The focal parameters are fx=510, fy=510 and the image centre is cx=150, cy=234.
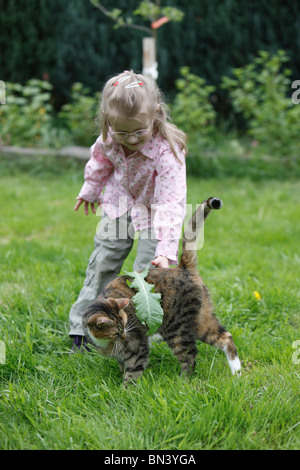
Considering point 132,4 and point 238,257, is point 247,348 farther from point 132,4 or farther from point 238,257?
point 132,4

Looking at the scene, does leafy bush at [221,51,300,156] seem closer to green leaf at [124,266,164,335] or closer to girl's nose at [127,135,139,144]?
girl's nose at [127,135,139,144]

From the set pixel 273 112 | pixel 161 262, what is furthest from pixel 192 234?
pixel 273 112

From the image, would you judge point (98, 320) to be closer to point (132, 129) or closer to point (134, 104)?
point (132, 129)

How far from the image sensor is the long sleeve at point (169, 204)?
9.12 ft

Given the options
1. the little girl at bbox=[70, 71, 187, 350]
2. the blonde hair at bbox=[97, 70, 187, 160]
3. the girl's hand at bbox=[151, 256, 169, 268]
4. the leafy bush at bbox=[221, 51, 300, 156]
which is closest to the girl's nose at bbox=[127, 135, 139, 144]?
the little girl at bbox=[70, 71, 187, 350]

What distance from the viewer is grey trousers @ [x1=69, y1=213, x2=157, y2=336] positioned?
3172mm

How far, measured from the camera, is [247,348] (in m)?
2.82

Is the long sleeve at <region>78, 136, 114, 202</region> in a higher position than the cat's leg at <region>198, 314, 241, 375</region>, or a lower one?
higher

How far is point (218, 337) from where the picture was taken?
2713 mm

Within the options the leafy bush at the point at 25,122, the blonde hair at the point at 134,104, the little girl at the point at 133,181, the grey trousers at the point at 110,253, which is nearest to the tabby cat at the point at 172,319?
the little girl at the point at 133,181

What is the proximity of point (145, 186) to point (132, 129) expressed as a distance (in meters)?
0.43

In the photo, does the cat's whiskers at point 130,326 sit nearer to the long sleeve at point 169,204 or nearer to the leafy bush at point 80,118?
the long sleeve at point 169,204

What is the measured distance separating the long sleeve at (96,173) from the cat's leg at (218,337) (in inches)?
44.4

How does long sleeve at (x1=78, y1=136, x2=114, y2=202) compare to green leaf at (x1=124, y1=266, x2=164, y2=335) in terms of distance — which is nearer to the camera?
green leaf at (x1=124, y1=266, x2=164, y2=335)
